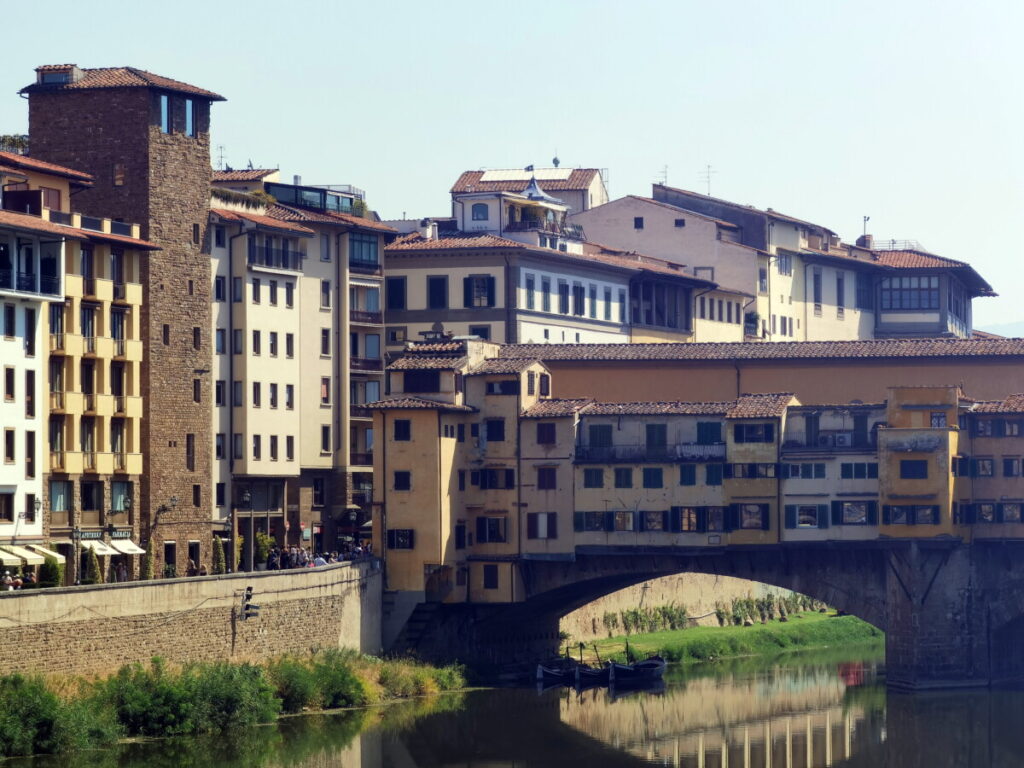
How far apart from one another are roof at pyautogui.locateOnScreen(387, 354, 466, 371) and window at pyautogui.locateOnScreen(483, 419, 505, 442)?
8.59ft

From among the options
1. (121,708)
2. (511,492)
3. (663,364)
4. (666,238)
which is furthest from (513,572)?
(666,238)

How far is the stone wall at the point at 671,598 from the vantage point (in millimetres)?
110000

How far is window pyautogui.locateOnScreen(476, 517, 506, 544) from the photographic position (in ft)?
322

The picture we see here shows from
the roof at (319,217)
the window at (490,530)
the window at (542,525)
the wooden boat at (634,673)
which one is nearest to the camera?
the window at (542,525)

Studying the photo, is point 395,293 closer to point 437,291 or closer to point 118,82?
point 437,291

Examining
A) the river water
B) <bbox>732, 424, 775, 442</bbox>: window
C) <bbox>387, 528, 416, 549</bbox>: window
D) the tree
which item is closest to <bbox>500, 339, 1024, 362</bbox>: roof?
<bbox>732, 424, 775, 442</bbox>: window

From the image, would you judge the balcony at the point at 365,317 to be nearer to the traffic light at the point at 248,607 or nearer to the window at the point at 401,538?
the window at the point at 401,538

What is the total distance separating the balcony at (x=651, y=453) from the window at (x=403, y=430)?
6672mm

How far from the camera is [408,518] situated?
96250 mm

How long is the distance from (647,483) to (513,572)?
6309 millimetres

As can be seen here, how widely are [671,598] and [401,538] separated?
83.1 feet

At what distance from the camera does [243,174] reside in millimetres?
111688

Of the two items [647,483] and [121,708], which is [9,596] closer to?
[121,708]

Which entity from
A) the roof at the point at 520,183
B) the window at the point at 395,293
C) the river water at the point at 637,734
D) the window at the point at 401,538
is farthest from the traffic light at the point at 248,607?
the roof at the point at 520,183
